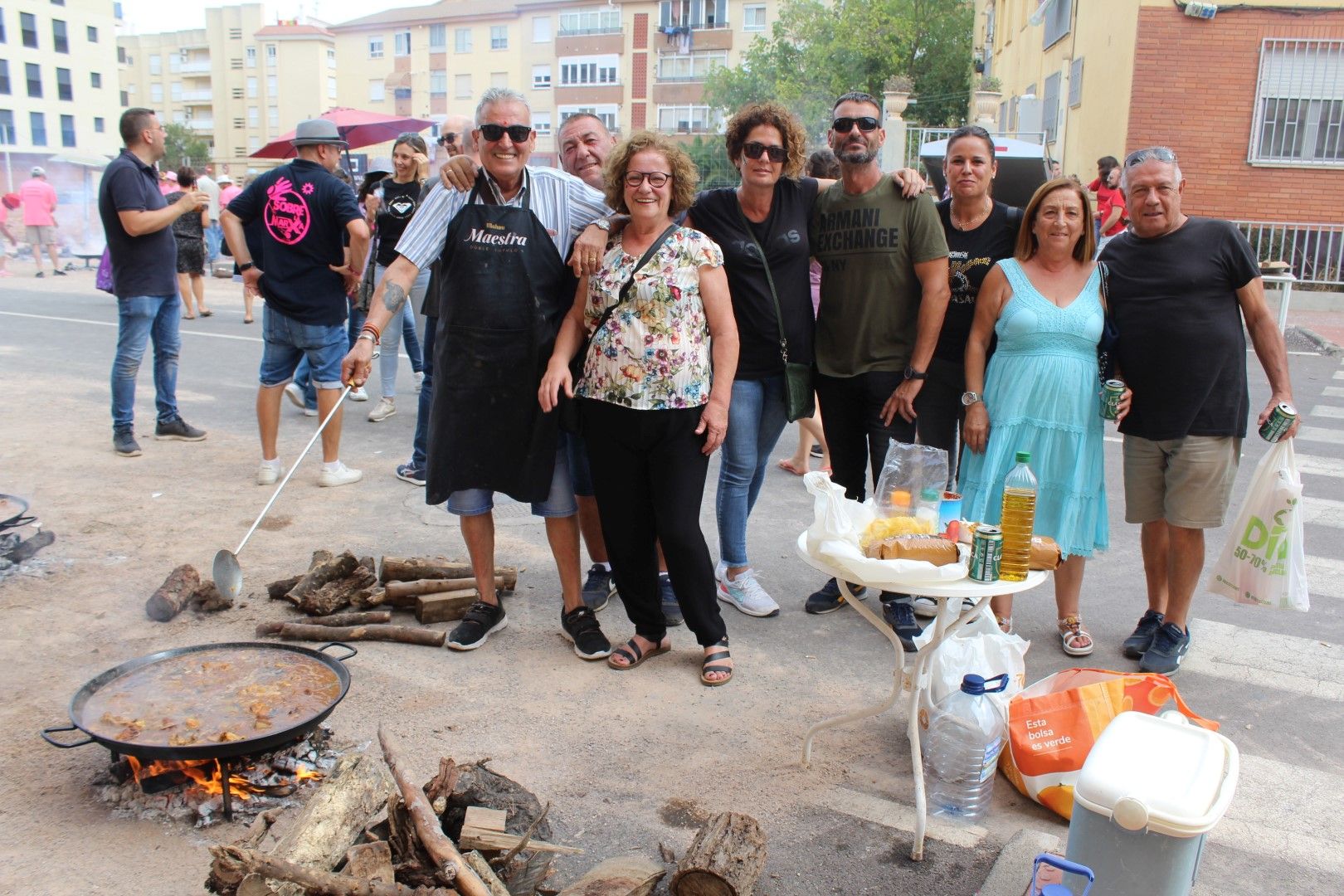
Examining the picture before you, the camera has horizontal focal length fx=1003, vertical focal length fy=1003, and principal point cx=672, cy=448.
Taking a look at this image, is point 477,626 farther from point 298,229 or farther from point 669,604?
point 298,229

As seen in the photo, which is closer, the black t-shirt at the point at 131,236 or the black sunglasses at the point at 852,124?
the black sunglasses at the point at 852,124

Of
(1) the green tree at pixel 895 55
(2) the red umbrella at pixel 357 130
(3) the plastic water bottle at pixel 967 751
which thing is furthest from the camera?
(1) the green tree at pixel 895 55

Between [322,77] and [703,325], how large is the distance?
81.3 m

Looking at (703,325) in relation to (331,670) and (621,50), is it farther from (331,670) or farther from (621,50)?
(621,50)

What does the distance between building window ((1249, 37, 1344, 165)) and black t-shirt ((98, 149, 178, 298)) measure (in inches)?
609

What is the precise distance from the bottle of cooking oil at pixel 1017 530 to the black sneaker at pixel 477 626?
2.27 meters

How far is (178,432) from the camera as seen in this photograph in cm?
746

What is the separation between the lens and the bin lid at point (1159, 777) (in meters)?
2.37

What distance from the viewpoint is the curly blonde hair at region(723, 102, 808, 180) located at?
413cm

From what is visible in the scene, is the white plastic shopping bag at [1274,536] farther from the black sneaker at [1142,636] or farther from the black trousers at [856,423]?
the black trousers at [856,423]

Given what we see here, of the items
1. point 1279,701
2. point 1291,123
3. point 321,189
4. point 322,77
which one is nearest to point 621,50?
point 322,77

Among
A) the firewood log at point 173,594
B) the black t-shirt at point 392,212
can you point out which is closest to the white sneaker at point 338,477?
the black t-shirt at point 392,212

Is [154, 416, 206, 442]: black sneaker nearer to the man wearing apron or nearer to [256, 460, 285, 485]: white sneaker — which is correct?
[256, 460, 285, 485]: white sneaker

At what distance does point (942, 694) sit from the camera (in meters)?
3.35
